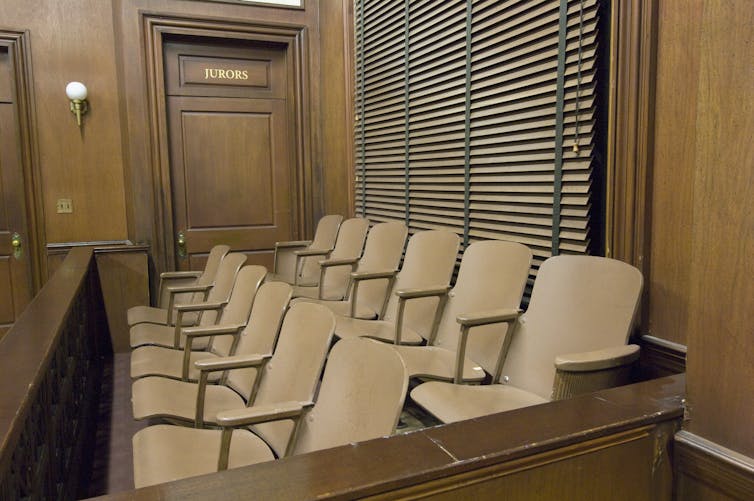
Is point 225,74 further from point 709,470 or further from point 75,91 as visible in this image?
point 709,470

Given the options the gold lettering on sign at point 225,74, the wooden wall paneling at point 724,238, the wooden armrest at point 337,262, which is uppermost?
the gold lettering on sign at point 225,74

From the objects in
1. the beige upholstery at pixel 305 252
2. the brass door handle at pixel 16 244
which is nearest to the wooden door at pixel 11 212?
the brass door handle at pixel 16 244

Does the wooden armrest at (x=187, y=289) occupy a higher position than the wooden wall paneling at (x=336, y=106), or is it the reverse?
the wooden wall paneling at (x=336, y=106)

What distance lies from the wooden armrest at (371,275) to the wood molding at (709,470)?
181cm

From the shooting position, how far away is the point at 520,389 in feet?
6.64

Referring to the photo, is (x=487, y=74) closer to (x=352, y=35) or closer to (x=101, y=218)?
(x=352, y=35)

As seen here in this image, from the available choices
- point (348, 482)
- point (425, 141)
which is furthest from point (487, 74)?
point (348, 482)

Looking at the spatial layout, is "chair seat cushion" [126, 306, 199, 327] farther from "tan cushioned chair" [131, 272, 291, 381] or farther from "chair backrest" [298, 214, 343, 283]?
"chair backrest" [298, 214, 343, 283]

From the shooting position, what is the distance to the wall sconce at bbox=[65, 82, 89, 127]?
169 inches

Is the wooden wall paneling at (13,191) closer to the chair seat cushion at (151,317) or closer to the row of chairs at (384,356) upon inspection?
the chair seat cushion at (151,317)

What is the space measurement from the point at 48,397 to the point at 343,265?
2058 mm

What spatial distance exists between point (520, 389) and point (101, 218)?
3.77 metres

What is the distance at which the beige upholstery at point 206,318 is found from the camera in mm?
3014

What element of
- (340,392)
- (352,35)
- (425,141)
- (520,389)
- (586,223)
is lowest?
(520,389)
